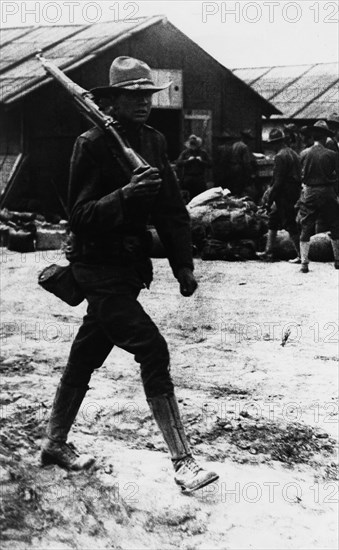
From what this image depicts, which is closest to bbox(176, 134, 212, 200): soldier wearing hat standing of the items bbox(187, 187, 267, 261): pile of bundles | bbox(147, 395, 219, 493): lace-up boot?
bbox(187, 187, 267, 261): pile of bundles

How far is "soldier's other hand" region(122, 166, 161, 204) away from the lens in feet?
13.9

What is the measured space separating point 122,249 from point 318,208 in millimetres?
7939

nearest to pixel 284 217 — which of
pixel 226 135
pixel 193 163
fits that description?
pixel 193 163

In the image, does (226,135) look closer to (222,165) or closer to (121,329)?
(222,165)

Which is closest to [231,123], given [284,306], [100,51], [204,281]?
[100,51]

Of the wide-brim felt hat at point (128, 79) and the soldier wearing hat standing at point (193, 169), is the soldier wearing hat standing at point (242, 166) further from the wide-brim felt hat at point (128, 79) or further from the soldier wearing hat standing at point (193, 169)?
the wide-brim felt hat at point (128, 79)

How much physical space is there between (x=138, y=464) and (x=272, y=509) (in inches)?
33.7

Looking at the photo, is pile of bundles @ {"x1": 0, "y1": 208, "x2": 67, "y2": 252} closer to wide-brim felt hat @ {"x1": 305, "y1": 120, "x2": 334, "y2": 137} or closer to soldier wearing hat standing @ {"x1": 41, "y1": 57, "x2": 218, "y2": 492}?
wide-brim felt hat @ {"x1": 305, "y1": 120, "x2": 334, "y2": 137}

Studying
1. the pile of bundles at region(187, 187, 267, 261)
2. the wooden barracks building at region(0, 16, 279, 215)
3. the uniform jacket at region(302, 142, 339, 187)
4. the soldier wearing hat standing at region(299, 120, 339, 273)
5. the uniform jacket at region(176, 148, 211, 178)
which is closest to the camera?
the soldier wearing hat standing at region(299, 120, 339, 273)

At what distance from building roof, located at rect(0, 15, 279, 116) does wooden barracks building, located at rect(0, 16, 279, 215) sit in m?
0.03

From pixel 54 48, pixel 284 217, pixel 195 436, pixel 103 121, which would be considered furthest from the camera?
pixel 54 48

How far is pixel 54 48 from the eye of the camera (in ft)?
60.3

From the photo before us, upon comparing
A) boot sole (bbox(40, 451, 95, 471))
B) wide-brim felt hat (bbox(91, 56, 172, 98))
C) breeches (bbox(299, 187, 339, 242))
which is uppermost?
wide-brim felt hat (bbox(91, 56, 172, 98))

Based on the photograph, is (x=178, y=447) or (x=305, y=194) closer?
(x=178, y=447)
